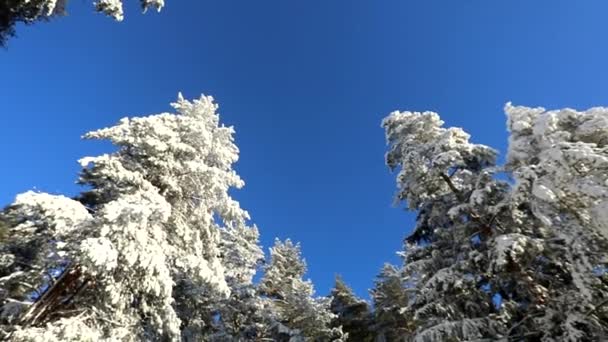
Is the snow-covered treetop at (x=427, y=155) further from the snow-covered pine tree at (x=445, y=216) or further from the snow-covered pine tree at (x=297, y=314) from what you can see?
the snow-covered pine tree at (x=297, y=314)

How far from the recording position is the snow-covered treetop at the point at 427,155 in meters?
15.7

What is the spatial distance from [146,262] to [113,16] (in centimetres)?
736

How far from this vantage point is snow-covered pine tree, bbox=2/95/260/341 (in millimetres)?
11133

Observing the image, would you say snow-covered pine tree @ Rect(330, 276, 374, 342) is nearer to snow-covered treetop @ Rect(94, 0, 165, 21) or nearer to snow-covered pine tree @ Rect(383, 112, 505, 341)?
snow-covered pine tree @ Rect(383, 112, 505, 341)

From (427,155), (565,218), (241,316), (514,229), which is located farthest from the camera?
(241,316)

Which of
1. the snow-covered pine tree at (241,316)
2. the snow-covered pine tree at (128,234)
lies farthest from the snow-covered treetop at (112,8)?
the snow-covered pine tree at (241,316)

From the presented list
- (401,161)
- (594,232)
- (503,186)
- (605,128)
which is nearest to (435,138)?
(401,161)

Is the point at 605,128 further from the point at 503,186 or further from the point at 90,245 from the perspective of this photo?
the point at 90,245

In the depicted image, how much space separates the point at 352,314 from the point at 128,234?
70.5ft

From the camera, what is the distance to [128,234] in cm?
1135

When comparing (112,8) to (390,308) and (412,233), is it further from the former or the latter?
(390,308)

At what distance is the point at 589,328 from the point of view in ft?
36.0

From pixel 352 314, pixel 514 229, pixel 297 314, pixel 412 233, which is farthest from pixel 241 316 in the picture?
pixel 514 229

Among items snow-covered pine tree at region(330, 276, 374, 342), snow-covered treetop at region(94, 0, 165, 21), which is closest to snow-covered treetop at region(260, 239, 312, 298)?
snow-covered pine tree at region(330, 276, 374, 342)
